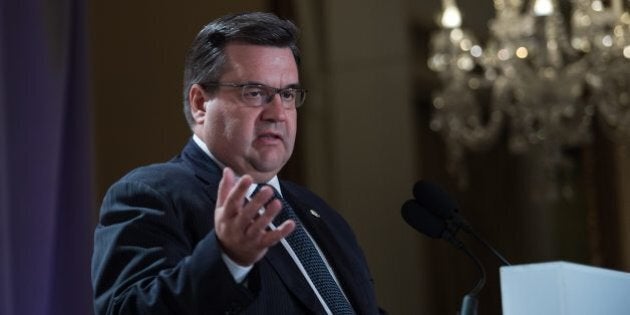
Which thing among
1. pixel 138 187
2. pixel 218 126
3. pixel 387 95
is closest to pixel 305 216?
pixel 218 126

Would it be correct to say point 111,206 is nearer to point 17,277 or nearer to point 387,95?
point 17,277

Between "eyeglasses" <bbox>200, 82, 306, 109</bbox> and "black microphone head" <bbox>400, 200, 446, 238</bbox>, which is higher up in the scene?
"eyeglasses" <bbox>200, 82, 306, 109</bbox>

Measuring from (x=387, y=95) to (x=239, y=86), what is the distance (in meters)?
3.89

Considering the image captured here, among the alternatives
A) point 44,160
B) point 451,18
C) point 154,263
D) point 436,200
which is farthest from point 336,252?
point 451,18

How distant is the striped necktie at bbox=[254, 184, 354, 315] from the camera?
1.78 metres

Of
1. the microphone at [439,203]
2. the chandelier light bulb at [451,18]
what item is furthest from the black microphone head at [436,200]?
the chandelier light bulb at [451,18]

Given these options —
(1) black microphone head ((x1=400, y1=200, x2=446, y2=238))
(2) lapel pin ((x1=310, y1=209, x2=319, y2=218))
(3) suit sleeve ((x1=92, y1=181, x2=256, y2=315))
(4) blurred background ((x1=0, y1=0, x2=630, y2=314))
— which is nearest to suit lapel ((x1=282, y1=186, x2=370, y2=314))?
(2) lapel pin ((x1=310, y1=209, x2=319, y2=218))

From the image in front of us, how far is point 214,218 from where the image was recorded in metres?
1.51

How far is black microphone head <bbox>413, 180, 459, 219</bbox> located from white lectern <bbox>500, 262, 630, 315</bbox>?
0.99ft

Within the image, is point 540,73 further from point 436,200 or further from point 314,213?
point 436,200

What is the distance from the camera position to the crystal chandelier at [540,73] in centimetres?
496

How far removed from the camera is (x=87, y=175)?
2502 mm

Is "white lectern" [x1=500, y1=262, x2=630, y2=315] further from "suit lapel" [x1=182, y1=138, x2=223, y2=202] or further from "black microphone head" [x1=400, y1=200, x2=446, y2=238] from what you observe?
"suit lapel" [x1=182, y1=138, x2=223, y2=202]

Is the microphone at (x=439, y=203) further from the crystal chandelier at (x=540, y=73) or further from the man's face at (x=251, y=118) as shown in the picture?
the crystal chandelier at (x=540, y=73)
